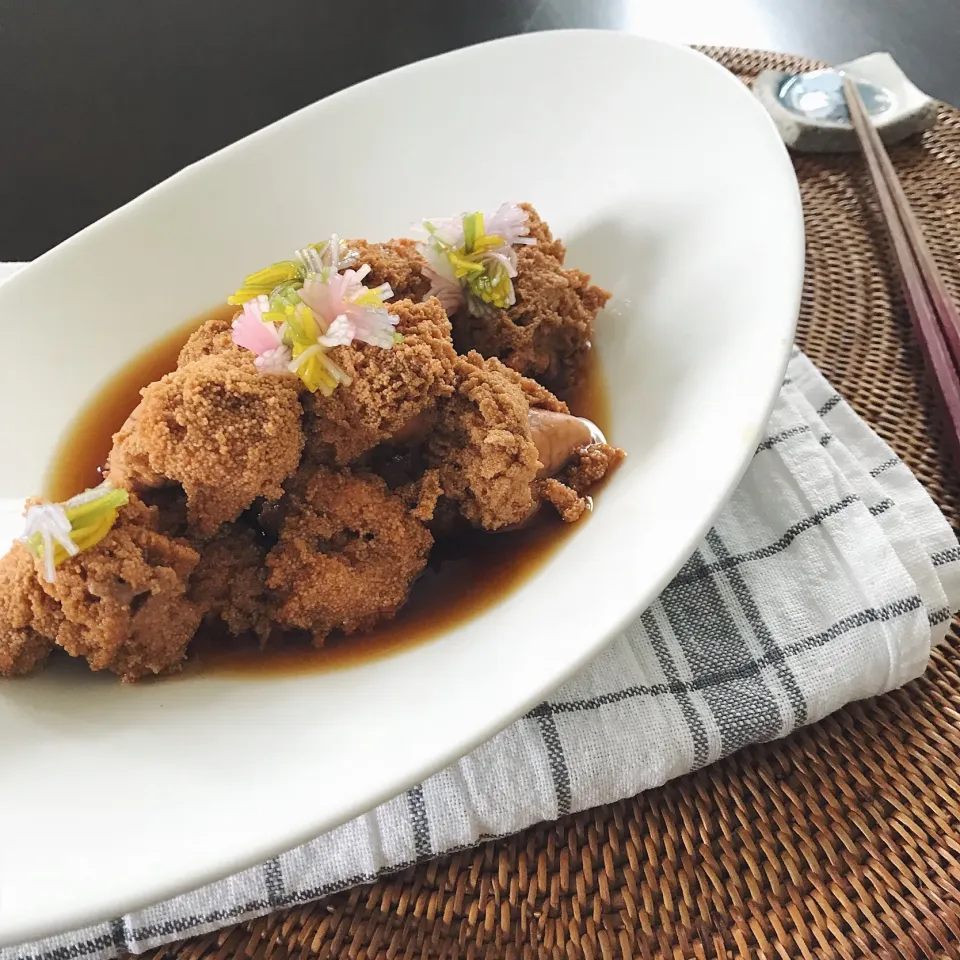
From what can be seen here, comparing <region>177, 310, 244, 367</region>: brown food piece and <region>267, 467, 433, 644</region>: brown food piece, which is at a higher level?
<region>177, 310, 244, 367</region>: brown food piece

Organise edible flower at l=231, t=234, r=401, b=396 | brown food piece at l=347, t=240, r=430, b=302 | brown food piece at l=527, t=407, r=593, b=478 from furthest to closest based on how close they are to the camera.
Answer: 1. brown food piece at l=347, t=240, r=430, b=302
2. brown food piece at l=527, t=407, r=593, b=478
3. edible flower at l=231, t=234, r=401, b=396

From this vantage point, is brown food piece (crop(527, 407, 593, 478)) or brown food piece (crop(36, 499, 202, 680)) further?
brown food piece (crop(527, 407, 593, 478))

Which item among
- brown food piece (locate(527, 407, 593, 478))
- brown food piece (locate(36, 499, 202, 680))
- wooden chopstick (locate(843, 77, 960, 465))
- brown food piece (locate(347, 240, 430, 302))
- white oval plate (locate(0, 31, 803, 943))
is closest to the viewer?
white oval plate (locate(0, 31, 803, 943))

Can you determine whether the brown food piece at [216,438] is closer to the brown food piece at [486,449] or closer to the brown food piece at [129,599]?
the brown food piece at [129,599]

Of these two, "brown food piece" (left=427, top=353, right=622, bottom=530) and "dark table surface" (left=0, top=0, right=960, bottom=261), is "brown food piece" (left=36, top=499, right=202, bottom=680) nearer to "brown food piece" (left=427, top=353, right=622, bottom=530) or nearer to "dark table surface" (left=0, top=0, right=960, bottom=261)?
"brown food piece" (left=427, top=353, right=622, bottom=530)

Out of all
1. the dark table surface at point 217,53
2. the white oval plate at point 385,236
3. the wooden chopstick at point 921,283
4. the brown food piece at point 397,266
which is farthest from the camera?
the dark table surface at point 217,53

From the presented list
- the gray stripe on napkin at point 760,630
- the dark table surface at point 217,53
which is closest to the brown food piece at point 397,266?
the gray stripe on napkin at point 760,630

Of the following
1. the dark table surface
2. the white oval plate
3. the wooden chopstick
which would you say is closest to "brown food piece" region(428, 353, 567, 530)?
the white oval plate
